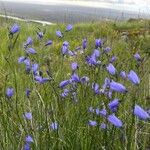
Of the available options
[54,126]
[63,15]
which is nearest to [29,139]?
[54,126]

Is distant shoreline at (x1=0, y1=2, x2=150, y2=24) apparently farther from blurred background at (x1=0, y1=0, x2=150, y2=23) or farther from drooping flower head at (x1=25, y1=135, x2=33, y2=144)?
drooping flower head at (x1=25, y1=135, x2=33, y2=144)

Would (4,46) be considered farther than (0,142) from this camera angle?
Yes

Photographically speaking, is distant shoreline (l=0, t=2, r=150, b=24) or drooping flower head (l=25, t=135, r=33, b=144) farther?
distant shoreline (l=0, t=2, r=150, b=24)

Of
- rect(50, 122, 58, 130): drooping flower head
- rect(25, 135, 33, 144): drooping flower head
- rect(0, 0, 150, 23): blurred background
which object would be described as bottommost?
rect(0, 0, 150, 23): blurred background

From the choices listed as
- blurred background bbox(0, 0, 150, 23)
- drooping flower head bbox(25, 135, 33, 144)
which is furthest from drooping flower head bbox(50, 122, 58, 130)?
blurred background bbox(0, 0, 150, 23)

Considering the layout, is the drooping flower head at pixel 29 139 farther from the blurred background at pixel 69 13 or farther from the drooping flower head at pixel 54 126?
the blurred background at pixel 69 13

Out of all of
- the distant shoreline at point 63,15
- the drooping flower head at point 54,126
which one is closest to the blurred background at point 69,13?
the distant shoreline at point 63,15

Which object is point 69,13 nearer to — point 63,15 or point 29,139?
point 29,139

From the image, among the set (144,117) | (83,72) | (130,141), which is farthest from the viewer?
(83,72)

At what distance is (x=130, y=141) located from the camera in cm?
231

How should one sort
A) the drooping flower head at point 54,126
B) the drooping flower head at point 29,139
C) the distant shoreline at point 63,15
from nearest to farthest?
the drooping flower head at point 29,139 → the drooping flower head at point 54,126 → the distant shoreline at point 63,15

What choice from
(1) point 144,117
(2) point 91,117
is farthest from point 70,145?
(1) point 144,117

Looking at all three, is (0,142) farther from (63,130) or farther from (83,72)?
(83,72)

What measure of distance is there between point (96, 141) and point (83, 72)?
151 cm
